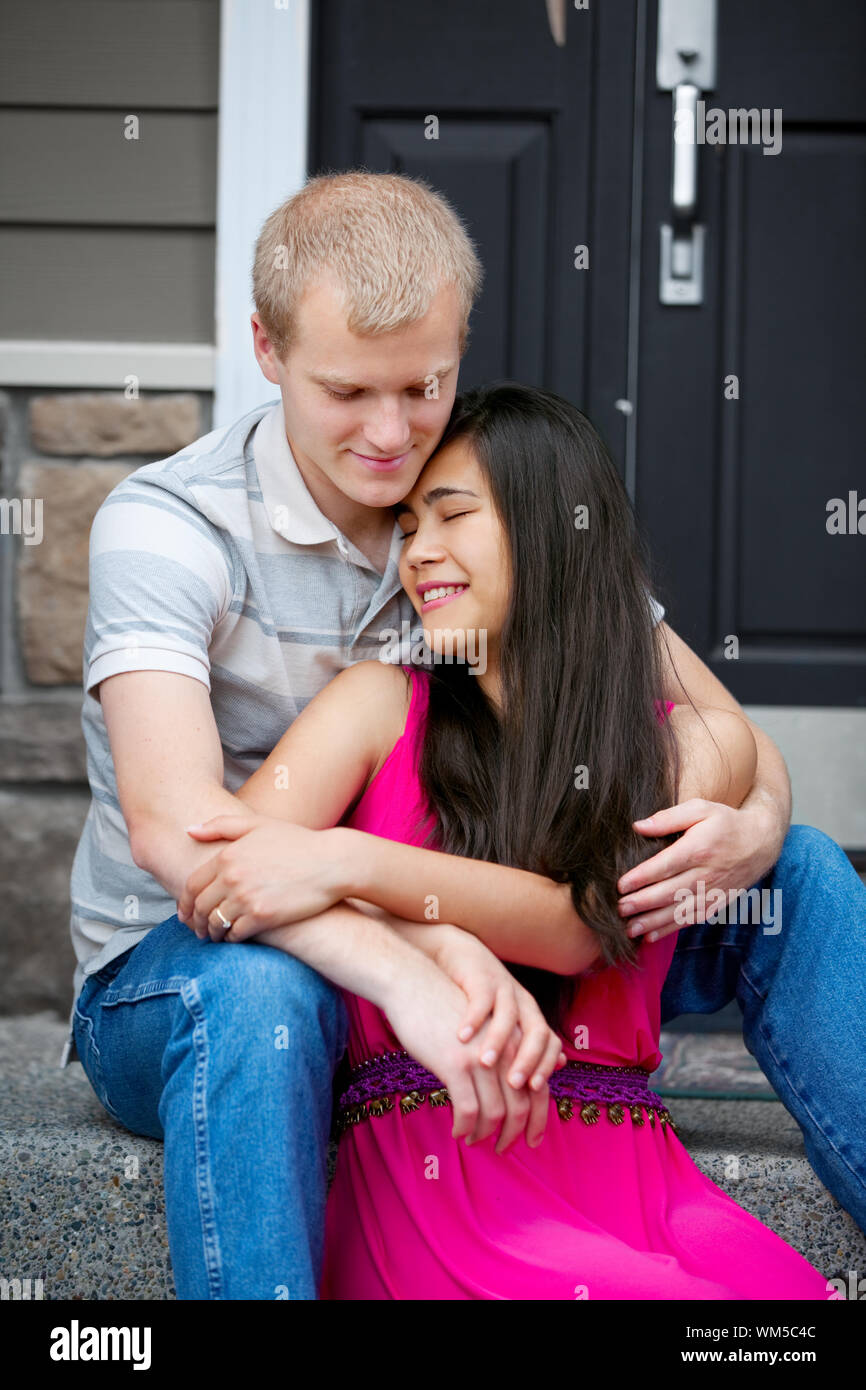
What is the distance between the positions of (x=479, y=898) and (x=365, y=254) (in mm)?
702

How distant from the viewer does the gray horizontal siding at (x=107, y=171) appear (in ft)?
8.57

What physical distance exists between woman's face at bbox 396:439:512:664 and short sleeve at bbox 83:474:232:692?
233mm

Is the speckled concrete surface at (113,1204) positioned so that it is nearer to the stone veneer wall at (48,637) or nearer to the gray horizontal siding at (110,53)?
the stone veneer wall at (48,637)

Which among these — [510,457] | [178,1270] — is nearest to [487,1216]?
[178,1270]

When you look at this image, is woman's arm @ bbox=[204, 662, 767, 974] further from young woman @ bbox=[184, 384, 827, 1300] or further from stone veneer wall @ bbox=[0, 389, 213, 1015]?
stone veneer wall @ bbox=[0, 389, 213, 1015]

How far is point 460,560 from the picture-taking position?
160 centimetres

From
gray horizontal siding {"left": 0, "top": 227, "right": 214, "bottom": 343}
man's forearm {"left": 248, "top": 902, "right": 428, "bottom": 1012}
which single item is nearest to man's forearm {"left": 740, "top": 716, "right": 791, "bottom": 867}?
man's forearm {"left": 248, "top": 902, "right": 428, "bottom": 1012}

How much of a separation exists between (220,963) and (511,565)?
581 millimetres

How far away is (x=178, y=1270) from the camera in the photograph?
1248 millimetres

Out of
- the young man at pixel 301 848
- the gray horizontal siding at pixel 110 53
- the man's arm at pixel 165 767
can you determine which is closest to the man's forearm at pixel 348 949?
the young man at pixel 301 848

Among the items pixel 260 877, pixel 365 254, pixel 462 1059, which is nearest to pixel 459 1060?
pixel 462 1059

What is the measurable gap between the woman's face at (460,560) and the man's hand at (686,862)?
30 centimetres

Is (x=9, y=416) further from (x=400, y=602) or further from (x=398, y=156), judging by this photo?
(x=400, y=602)

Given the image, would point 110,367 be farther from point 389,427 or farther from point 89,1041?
point 89,1041
